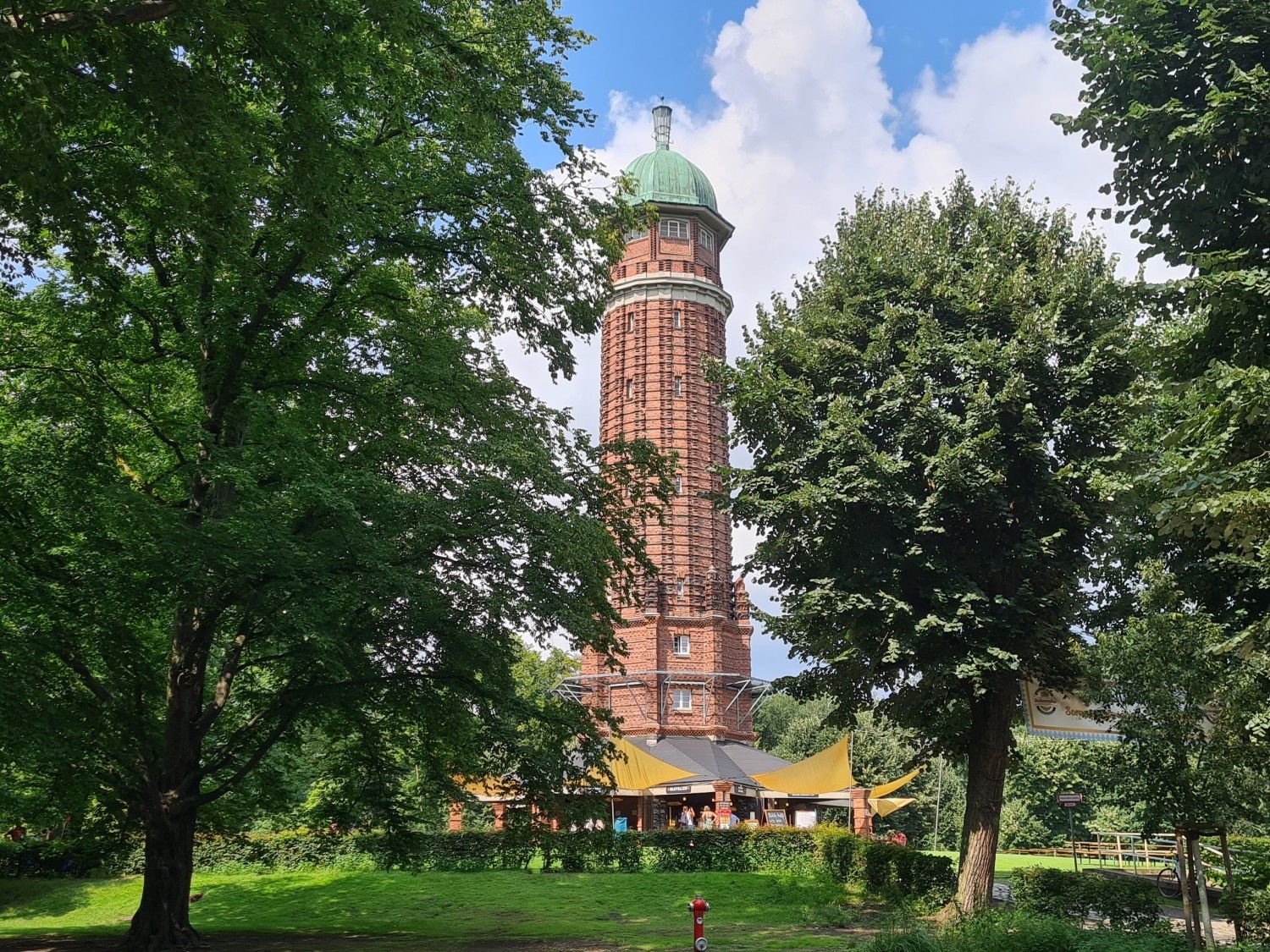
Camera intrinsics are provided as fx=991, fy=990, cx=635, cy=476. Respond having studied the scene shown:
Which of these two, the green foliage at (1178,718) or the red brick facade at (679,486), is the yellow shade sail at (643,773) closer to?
the red brick facade at (679,486)

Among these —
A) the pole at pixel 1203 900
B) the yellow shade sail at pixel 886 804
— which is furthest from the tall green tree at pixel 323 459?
the yellow shade sail at pixel 886 804

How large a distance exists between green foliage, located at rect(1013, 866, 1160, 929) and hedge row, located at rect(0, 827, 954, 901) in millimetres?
4881

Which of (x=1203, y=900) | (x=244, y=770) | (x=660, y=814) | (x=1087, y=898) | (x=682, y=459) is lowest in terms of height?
(x=660, y=814)

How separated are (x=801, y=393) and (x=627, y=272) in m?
36.2

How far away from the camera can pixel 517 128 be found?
15.8 meters

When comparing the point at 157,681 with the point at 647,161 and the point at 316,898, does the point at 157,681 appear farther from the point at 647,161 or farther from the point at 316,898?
the point at 647,161

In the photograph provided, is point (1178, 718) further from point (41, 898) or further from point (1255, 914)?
point (41, 898)

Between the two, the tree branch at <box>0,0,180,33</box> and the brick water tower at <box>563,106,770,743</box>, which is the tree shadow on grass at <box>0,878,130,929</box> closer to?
the tree branch at <box>0,0,180,33</box>

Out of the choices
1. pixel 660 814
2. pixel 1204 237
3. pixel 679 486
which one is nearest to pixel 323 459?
pixel 1204 237

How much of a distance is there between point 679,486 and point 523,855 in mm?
23597

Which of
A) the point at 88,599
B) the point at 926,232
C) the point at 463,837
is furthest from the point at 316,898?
the point at 926,232

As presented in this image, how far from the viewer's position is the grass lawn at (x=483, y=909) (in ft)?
56.4

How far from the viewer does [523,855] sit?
29469 millimetres

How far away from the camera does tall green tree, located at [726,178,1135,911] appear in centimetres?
1781
